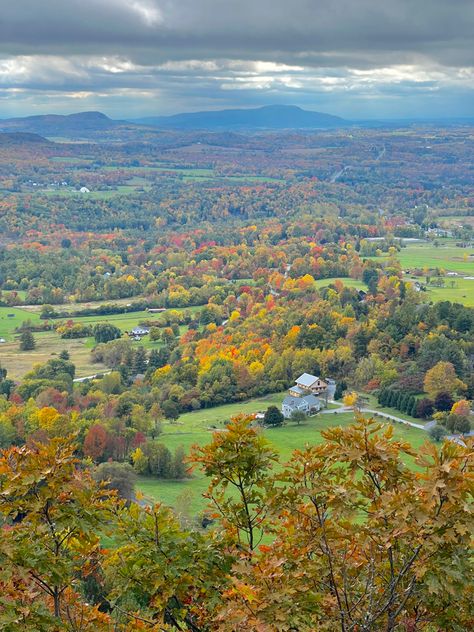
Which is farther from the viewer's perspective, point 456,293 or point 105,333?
point 456,293

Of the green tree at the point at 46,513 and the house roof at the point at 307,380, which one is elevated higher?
the green tree at the point at 46,513

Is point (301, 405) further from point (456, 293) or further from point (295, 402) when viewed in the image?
point (456, 293)

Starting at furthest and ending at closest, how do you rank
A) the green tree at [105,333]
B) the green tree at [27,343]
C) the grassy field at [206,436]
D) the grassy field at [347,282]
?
1. the grassy field at [347,282]
2. the green tree at [105,333]
3. the green tree at [27,343]
4. the grassy field at [206,436]

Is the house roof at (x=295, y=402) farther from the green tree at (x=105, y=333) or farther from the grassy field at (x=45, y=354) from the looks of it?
the green tree at (x=105, y=333)

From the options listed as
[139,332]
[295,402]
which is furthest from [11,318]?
[295,402]

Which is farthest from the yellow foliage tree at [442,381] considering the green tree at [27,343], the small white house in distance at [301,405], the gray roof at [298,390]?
the green tree at [27,343]

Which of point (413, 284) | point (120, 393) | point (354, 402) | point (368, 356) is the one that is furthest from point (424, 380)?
point (413, 284)
